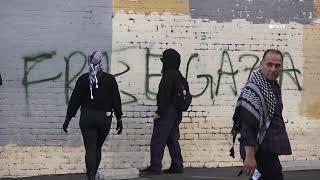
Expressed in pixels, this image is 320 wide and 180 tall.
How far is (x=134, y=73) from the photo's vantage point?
980 centimetres

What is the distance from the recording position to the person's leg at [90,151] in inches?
298

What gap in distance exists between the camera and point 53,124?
31.3ft

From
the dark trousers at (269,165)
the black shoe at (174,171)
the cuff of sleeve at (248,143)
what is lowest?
the black shoe at (174,171)

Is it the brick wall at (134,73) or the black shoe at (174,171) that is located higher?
the brick wall at (134,73)

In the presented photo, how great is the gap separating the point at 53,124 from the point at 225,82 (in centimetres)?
290

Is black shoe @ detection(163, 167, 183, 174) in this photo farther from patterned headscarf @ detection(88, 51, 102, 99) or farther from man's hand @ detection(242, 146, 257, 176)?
man's hand @ detection(242, 146, 257, 176)

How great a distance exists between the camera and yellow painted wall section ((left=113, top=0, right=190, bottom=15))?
9787 mm

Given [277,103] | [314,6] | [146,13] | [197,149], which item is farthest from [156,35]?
[277,103]

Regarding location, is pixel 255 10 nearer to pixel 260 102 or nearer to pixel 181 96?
pixel 181 96

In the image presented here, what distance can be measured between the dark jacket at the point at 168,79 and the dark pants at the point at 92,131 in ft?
4.78

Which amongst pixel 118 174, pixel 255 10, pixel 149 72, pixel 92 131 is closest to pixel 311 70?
pixel 255 10

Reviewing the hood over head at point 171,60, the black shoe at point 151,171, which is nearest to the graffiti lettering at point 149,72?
the hood over head at point 171,60

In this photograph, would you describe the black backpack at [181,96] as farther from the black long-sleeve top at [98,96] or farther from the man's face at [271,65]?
the man's face at [271,65]

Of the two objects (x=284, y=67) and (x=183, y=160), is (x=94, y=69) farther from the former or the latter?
(x=284, y=67)
